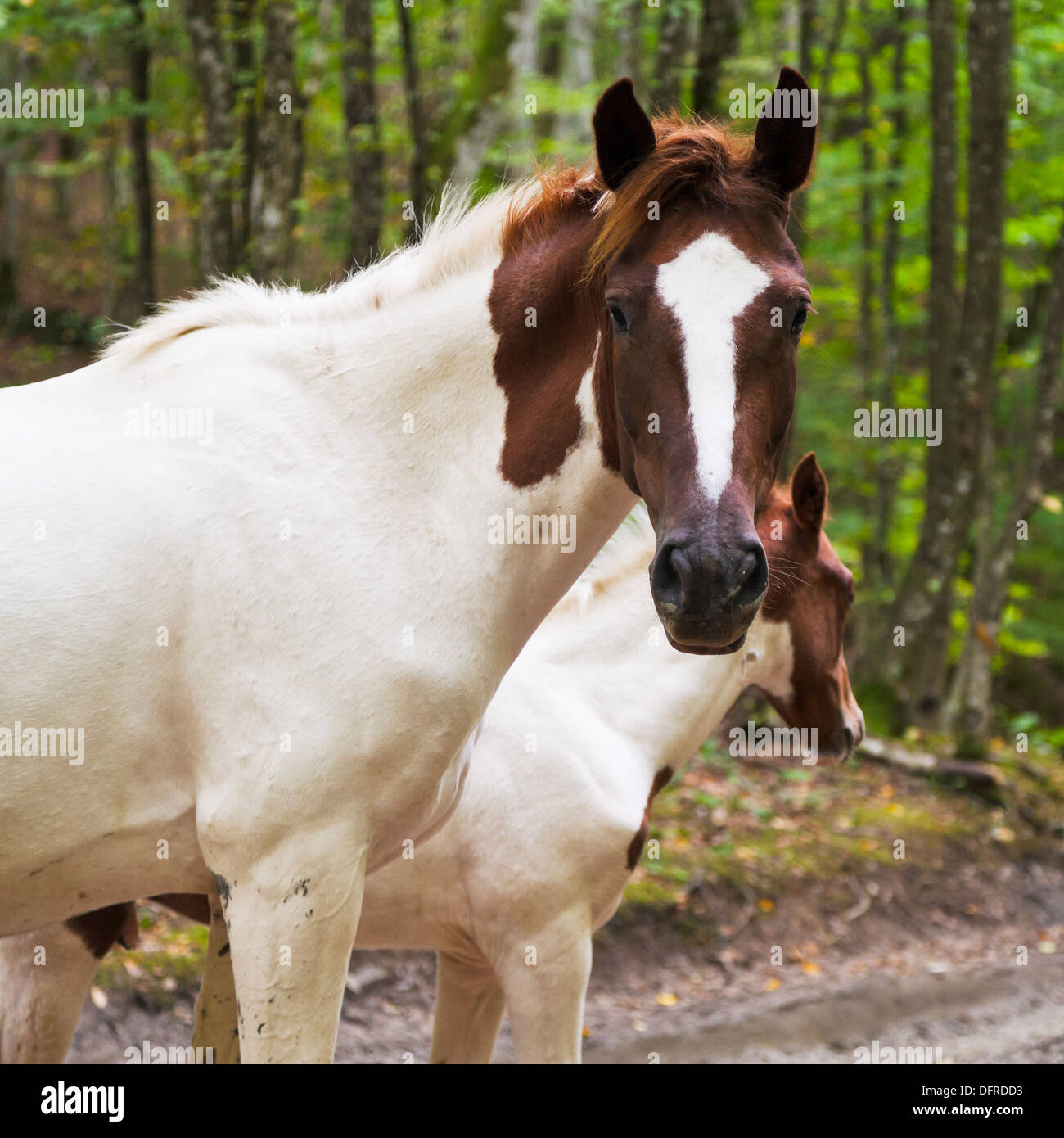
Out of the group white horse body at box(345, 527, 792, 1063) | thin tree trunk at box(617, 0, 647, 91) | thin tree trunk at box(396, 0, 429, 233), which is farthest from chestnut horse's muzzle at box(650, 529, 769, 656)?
thin tree trunk at box(617, 0, 647, 91)

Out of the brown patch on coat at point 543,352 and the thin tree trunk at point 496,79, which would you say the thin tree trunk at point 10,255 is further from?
the brown patch on coat at point 543,352

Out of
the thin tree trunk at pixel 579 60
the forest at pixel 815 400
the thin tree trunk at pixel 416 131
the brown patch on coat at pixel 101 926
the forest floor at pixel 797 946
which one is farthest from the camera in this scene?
the thin tree trunk at pixel 579 60

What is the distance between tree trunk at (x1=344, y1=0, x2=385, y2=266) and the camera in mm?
7891

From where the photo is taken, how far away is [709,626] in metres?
2.26

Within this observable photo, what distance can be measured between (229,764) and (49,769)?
39cm

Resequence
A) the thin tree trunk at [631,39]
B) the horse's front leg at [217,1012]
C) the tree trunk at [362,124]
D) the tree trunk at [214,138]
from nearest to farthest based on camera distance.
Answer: the horse's front leg at [217,1012], the tree trunk at [214,138], the tree trunk at [362,124], the thin tree trunk at [631,39]

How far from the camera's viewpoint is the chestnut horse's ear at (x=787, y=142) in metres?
2.59

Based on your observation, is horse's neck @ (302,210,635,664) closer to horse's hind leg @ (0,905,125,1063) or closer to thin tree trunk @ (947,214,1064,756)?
horse's hind leg @ (0,905,125,1063)

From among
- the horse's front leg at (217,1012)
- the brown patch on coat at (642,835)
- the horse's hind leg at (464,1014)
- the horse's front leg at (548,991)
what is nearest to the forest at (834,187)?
the brown patch on coat at (642,835)

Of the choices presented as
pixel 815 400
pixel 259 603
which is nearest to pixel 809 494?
pixel 259 603

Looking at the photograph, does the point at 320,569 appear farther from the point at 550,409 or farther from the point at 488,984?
the point at 488,984

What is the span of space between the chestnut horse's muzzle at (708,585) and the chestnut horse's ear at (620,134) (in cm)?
93

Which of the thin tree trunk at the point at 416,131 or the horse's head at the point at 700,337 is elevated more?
the thin tree trunk at the point at 416,131

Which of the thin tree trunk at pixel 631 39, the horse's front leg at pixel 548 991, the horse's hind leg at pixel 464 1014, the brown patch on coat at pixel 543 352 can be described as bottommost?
the horse's hind leg at pixel 464 1014
